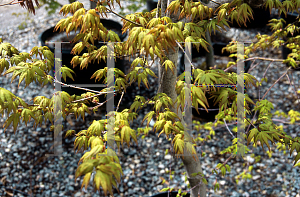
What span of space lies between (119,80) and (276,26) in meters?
2.01

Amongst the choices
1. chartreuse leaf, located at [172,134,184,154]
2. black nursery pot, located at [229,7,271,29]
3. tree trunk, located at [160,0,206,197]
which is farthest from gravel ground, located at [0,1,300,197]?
black nursery pot, located at [229,7,271,29]

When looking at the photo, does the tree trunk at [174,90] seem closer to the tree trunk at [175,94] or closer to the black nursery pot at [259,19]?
the tree trunk at [175,94]

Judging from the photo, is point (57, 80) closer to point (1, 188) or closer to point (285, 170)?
point (1, 188)

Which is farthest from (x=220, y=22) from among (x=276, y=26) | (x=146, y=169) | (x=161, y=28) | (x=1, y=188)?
(x=1, y=188)

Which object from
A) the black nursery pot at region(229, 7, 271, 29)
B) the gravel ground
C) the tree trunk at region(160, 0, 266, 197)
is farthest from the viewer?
the black nursery pot at region(229, 7, 271, 29)

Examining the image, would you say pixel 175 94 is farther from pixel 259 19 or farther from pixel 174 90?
pixel 259 19

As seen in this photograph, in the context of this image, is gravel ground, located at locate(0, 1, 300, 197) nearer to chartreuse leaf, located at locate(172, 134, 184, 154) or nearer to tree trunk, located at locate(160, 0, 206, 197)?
tree trunk, located at locate(160, 0, 206, 197)

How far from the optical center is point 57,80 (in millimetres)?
1982

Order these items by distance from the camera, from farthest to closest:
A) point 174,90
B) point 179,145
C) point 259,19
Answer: point 259,19 → point 174,90 → point 179,145

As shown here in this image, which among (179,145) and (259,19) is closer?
(179,145)

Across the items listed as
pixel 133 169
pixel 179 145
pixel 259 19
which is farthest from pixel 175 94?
pixel 259 19

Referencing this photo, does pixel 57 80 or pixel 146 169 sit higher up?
pixel 57 80

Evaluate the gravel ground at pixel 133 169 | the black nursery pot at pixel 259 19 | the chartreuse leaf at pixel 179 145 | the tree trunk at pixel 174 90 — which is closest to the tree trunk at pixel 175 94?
the tree trunk at pixel 174 90

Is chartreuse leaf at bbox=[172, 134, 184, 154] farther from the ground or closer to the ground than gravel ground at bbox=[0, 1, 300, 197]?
farther from the ground
